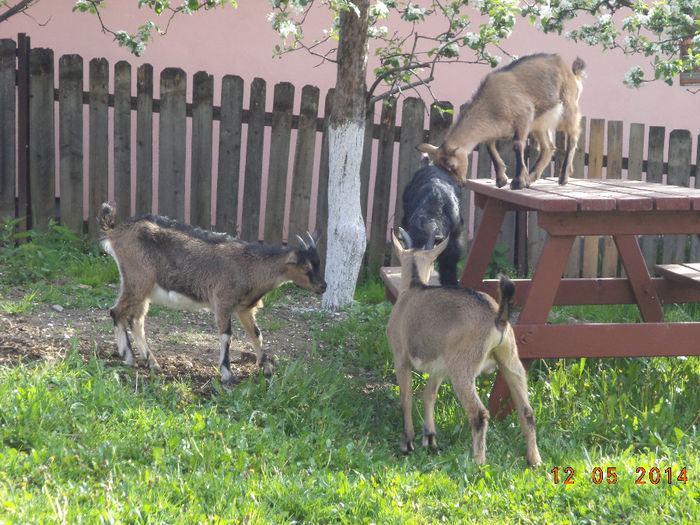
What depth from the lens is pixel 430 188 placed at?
5.78m

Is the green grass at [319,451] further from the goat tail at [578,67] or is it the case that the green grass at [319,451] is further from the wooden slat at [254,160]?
the wooden slat at [254,160]

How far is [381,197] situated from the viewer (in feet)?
27.3

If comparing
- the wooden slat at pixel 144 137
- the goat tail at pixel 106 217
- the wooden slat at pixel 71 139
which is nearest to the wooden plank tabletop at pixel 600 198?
the goat tail at pixel 106 217

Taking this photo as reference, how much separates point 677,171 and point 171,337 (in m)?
5.53

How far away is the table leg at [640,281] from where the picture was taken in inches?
230

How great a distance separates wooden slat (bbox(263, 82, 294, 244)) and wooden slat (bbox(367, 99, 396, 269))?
2.94 feet

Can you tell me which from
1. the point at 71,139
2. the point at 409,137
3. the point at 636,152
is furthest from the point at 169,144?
the point at 636,152

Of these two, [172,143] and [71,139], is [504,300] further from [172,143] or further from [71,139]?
[71,139]

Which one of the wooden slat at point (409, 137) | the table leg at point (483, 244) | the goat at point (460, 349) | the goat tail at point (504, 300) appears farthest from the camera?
the wooden slat at point (409, 137)

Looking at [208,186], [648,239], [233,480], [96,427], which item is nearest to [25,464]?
[96,427]

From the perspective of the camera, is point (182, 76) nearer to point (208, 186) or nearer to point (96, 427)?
point (208, 186)

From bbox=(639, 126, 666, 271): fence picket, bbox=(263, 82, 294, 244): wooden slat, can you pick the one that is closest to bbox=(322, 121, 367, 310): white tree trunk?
bbox=(263, 82, 294, 244): wooden slat

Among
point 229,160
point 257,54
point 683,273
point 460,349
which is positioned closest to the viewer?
point 460,349

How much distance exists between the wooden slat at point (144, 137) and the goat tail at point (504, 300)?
4841mm
